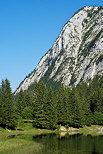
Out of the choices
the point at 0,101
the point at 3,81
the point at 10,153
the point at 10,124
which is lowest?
the point at 10,153

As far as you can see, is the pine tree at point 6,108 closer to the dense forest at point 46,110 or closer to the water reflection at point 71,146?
the dense forest at point 46,110

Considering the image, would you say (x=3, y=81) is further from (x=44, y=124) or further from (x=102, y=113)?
(x=102, y=113)

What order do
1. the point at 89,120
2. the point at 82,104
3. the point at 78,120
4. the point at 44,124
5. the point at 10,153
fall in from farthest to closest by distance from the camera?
the point at 82,104, the point at 89,120, the point at 78,120, the point at 44,124, the point at 10,153

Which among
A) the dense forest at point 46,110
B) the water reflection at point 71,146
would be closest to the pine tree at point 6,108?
the dense forest at point 46,110

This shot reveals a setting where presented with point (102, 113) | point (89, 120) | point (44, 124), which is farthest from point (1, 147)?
point (102, 113)

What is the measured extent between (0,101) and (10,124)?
9.86 m

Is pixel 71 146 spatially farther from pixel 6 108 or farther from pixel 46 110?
pixel 46 110

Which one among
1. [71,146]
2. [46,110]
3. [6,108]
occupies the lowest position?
[71,146]

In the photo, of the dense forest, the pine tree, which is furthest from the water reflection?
the dense forest

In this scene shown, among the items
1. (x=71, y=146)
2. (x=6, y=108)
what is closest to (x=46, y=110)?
(x=6, y=108)

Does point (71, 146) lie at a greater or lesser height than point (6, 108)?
lesser

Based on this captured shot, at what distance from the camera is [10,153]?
46500 millimetres

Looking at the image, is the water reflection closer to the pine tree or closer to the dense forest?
the pine tree

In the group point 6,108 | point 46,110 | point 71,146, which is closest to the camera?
point 71,146
